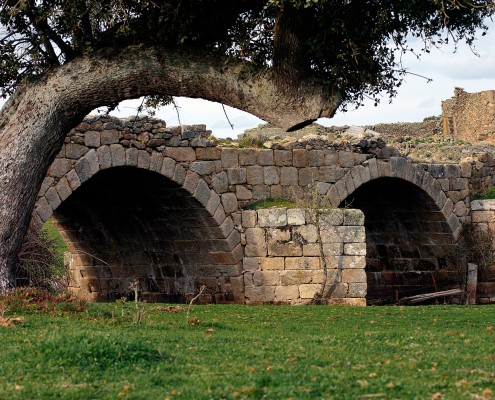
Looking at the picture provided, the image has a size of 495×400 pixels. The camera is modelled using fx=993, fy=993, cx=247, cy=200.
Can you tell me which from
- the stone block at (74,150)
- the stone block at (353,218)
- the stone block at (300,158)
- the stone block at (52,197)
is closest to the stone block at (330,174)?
the stone block at (300,158)

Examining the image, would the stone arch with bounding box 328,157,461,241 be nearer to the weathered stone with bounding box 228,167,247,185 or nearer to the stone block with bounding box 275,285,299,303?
the weathered stone with bounding box 228,167,247,185

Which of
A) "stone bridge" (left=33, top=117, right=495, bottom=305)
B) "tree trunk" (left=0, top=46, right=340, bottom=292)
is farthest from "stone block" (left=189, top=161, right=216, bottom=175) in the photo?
"tree trunk" (left=0, top=46, right=340, bottom=292)

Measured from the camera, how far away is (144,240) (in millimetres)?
21641

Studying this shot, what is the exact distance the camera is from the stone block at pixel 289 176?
20384 mm

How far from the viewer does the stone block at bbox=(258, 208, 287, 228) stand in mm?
18156

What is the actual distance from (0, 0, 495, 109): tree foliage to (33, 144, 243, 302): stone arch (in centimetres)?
534

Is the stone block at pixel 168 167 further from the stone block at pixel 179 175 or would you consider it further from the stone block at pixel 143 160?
the stone block at pixel 143 160

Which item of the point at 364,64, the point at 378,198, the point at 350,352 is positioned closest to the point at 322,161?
the point at 378,198

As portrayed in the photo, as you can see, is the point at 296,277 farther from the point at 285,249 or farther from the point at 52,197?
the point at 52,197

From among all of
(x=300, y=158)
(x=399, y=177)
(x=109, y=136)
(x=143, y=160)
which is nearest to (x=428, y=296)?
(x=399, y=177)

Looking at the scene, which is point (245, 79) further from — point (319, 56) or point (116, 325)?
point (116, 325)

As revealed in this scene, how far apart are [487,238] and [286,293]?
330 inches

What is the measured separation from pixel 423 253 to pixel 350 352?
681 inches

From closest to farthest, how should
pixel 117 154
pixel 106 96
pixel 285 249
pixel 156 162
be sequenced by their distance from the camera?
1. pixel 106 96
2. pixel 285 249
3. pixel 117 154
4. pixel 156 162
